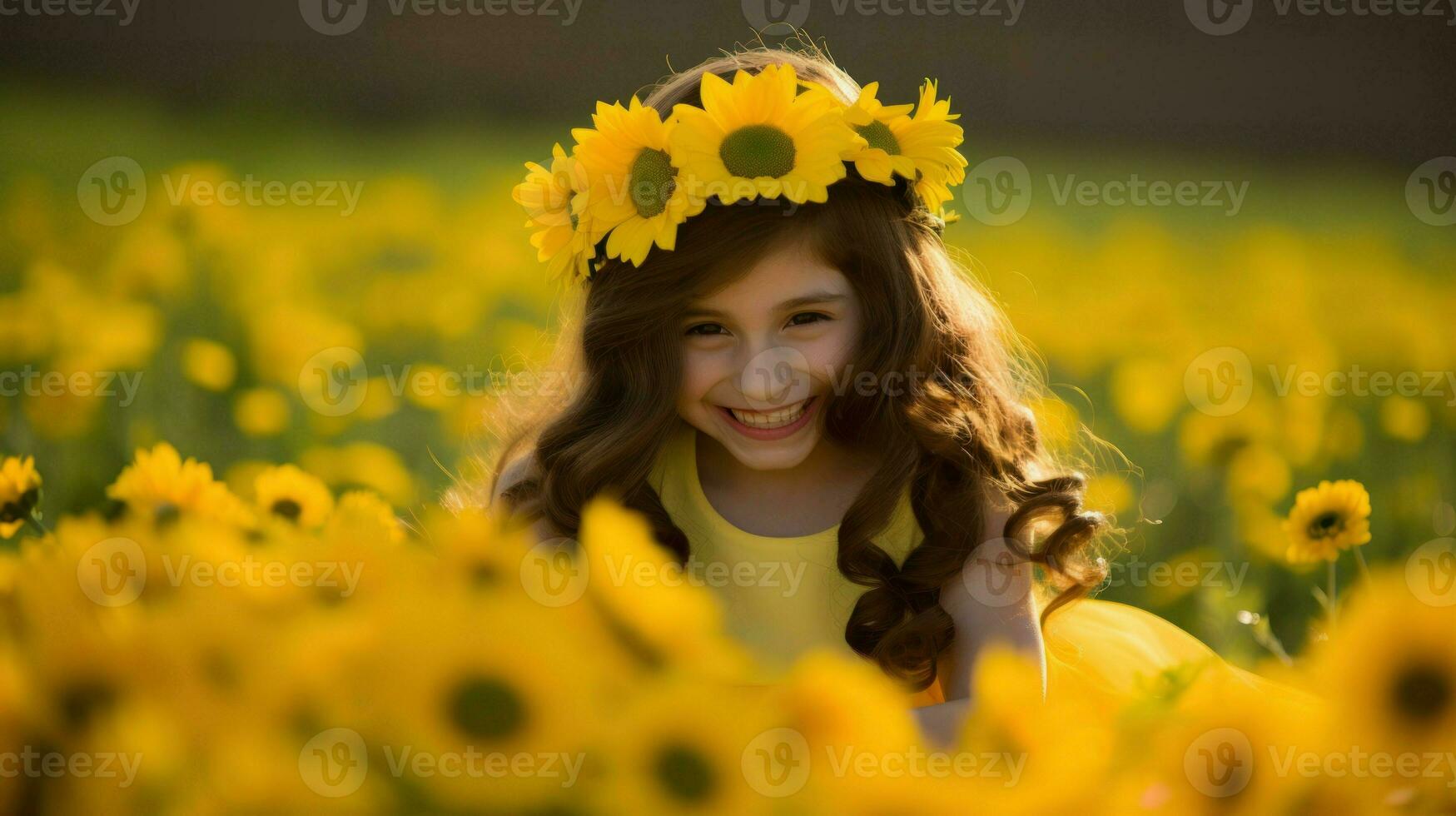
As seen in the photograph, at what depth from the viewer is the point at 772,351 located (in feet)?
4.49

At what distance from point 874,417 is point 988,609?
242 millimetres

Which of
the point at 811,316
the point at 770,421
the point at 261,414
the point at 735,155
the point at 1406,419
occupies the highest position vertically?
the point at 1406,419

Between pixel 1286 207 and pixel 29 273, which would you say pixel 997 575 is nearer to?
pixel 29 273

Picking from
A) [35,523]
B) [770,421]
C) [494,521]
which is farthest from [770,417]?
[494,521]

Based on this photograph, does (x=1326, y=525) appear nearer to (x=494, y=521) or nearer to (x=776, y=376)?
(x=776, y=376)

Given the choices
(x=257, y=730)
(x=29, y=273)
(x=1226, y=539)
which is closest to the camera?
(x=257, y=730)

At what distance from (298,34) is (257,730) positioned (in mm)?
3052

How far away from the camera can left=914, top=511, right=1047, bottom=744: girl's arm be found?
1397 mm

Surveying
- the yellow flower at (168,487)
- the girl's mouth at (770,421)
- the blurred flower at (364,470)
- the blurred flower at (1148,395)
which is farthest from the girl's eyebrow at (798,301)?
the blurred flower at (1148,395)

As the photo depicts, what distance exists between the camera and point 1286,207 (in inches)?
163

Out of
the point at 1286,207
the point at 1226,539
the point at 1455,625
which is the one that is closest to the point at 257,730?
the point at 1455,625

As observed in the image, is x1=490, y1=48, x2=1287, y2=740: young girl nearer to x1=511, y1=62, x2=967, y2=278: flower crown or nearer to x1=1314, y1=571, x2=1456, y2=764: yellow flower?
x1=511, y1=62, x2=967, y2=278: flower crown

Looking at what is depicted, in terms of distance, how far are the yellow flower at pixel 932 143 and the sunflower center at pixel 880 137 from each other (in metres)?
0.01

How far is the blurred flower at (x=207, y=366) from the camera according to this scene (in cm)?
234
